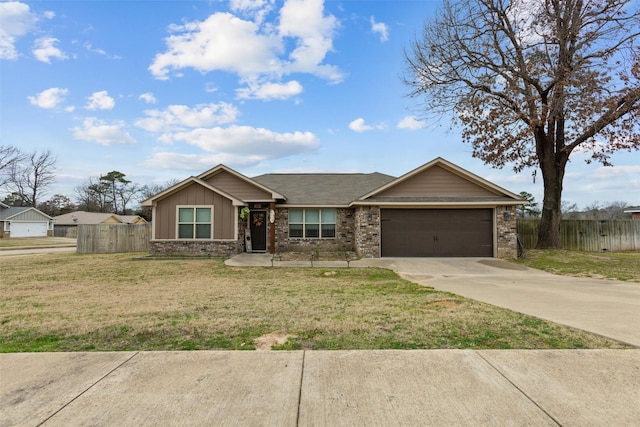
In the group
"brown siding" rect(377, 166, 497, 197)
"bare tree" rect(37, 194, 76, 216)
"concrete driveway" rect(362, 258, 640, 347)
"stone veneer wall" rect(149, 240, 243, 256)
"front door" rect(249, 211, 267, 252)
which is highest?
"bare tree" rect(37, 194, 76, 216)

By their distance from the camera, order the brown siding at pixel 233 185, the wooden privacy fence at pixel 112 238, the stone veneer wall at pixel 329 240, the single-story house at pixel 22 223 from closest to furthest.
Result: the stone veneer wall at pixel 329 240
the brown siding at pixel 233 185
the wooden privacy fence at pixel 112 238
the single-story house at pixel 22 223

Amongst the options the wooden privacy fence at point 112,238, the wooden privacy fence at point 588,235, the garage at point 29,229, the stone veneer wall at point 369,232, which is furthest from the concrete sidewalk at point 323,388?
the garage at point 29,229

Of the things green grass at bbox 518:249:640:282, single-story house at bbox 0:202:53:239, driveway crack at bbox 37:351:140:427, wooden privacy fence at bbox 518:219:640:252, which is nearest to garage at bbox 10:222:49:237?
single-story house at bbox 0:202:53:239

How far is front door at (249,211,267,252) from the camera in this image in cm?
1712

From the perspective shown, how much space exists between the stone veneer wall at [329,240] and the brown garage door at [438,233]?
2275 mm

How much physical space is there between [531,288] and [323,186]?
1257 centimetres

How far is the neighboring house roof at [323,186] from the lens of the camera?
1688cm

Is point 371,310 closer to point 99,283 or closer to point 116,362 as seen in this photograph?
point 116,362

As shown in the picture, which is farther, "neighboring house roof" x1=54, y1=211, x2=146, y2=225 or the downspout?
"neighboring house roof" x1=54, y1=211, x2=146, y2=225

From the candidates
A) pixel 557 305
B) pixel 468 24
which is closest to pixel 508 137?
pixel 468 24

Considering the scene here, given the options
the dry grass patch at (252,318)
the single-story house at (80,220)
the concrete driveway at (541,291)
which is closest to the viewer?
the dry grass patch at (252,318)

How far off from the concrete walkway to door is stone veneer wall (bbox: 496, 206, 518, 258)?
105 centimetres

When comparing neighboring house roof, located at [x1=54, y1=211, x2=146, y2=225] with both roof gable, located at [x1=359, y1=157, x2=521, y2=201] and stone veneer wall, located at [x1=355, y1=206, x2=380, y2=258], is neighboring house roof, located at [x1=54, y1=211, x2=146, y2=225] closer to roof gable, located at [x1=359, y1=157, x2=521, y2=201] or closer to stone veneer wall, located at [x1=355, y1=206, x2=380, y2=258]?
→ stone veneer wall, located at [x1=355, y1=206, x2=380, y2=258]

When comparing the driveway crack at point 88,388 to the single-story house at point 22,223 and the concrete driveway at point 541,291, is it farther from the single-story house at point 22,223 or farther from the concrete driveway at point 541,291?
the single-story house at point 22,223
